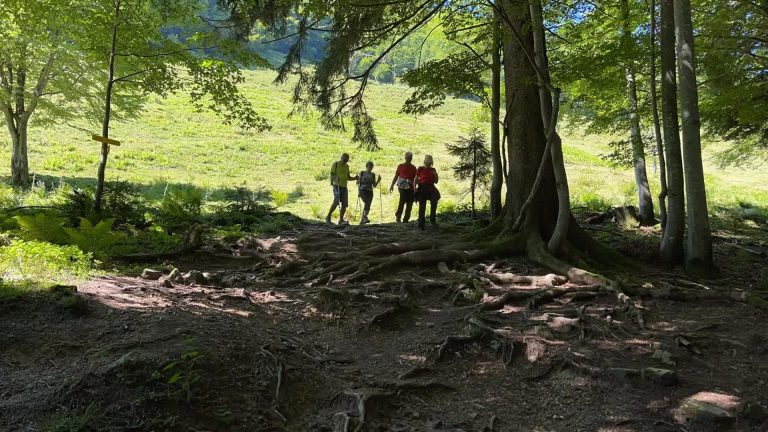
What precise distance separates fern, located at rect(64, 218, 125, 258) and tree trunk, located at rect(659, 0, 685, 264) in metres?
9.18

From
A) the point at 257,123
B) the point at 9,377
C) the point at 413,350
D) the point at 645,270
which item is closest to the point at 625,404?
the point at 413,350

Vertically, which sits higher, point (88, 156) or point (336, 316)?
point (88, 156)

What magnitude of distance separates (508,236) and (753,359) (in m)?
4.35

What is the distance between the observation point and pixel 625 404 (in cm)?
429

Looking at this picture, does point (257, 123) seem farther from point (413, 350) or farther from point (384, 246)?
point (413, 350)

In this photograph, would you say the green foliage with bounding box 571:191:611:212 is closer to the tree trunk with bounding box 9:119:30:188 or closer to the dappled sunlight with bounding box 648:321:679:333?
the dappled sunlight with bounding box 648:321:679:333

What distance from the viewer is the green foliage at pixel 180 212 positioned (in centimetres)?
1156

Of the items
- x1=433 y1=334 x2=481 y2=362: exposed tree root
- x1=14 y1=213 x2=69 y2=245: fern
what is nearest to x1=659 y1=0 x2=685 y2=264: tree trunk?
x1=433 y1=334 x2=481 y2=362: exposed tree root

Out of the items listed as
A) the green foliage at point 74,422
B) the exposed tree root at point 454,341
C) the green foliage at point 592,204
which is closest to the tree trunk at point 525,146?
the exposed tree root at point 454,341

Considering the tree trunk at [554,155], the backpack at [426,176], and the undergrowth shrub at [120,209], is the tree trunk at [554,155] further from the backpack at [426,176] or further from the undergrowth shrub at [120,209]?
the undergrowth shrub at [120,209]

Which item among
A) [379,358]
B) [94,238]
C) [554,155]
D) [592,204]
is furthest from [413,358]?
[592,204]

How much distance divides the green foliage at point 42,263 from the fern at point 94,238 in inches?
38.9

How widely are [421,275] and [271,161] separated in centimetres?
2814

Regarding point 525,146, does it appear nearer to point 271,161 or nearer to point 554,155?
point 554,155
